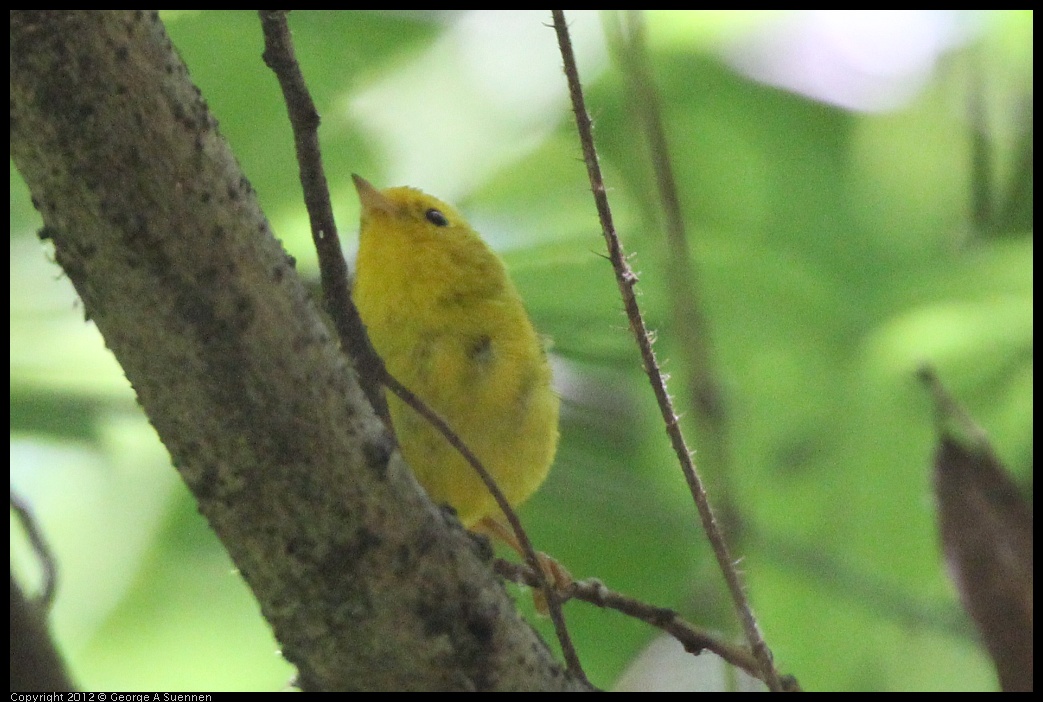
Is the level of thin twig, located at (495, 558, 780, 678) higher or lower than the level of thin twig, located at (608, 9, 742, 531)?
lower

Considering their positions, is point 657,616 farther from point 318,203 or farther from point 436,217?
point 436,217

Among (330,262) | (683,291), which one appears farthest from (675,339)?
(330,262)

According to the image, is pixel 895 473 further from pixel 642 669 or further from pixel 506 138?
pixel 506 138

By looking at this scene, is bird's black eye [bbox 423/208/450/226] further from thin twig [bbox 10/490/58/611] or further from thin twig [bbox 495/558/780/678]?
thin twig [bbox 10/490/58/611]

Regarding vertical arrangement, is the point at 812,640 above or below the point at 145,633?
below

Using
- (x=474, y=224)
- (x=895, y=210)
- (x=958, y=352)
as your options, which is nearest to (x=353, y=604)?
(x=474, y=224)

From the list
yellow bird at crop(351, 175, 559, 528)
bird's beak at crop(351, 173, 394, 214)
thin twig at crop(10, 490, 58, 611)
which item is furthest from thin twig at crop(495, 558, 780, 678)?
bird's beak at crop(351, 173, 394, 214)

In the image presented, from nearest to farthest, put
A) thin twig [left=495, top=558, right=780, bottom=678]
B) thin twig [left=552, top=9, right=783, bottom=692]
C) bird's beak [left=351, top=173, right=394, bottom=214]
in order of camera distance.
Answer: thin twig [left=552, top=9, right=783, bottom=692] < thin twig [left=495, top=558, right=780, bottom=678] < bird's beak [left=351, top=173, right=394, bottom=214]
